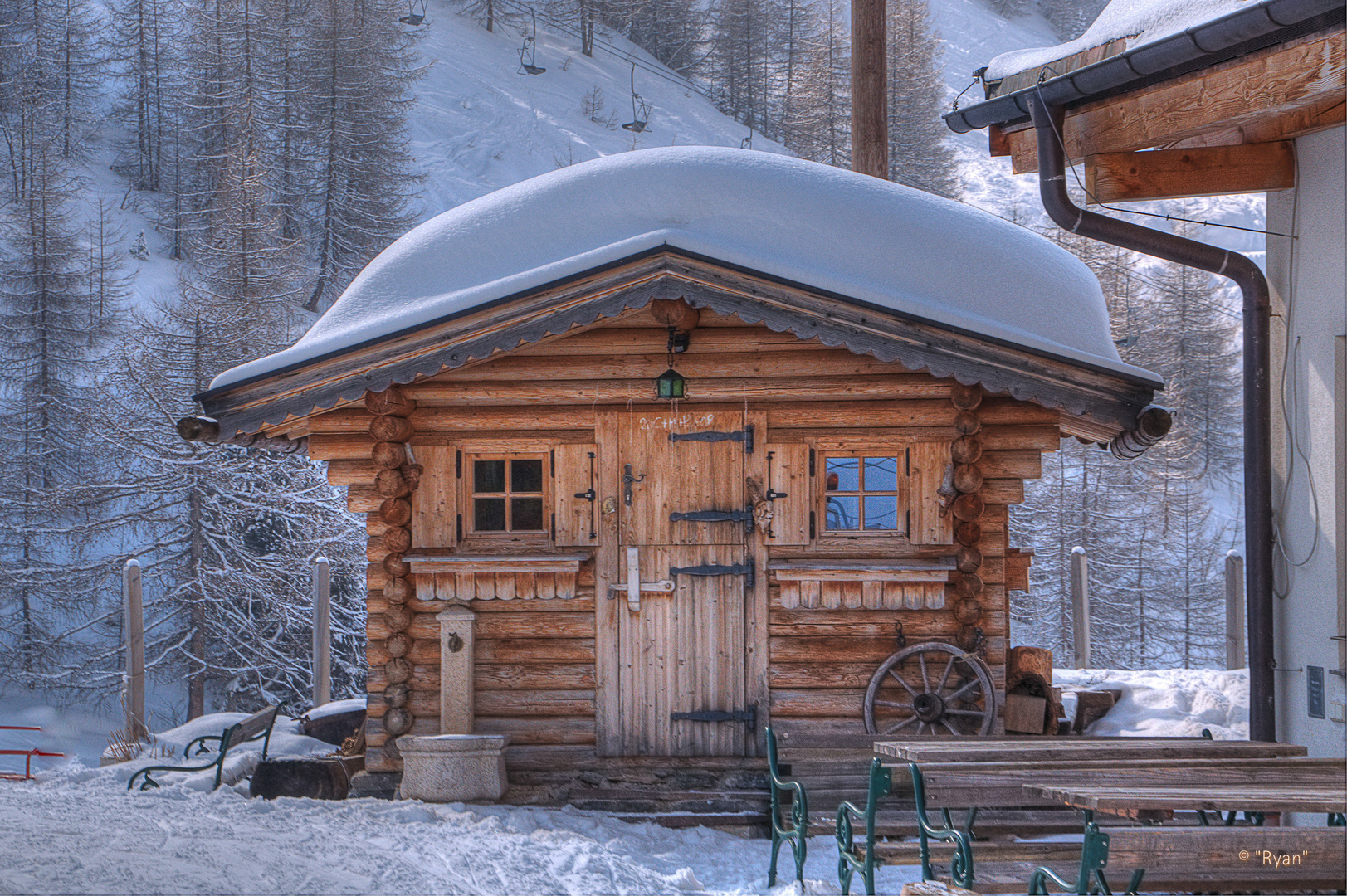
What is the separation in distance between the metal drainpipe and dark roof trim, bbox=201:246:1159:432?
655 mm

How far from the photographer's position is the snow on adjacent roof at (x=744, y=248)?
7.32m

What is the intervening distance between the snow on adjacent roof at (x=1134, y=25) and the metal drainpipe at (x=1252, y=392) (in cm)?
39

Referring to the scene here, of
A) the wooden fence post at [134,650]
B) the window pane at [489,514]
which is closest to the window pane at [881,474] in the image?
the window pane at [489,514]

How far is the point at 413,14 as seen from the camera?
Result: 192ft

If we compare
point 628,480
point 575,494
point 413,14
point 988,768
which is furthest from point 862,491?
point 413,14

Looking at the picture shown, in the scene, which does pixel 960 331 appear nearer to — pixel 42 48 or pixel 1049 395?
pixel 1049 395

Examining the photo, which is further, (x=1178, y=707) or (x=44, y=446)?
(x=44, y=446)


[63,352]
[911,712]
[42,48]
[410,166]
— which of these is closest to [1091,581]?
[911,712]

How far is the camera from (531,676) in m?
7.96

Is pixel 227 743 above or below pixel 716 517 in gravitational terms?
below

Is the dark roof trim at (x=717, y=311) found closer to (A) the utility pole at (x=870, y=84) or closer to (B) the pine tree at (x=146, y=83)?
(A) the utility pole at (x=870, y=84)

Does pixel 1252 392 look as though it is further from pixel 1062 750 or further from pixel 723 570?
pixel 723 570

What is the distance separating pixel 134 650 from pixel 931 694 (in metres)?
9.00

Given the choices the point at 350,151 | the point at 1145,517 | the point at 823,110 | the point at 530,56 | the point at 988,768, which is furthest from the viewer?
the point at 530,56
